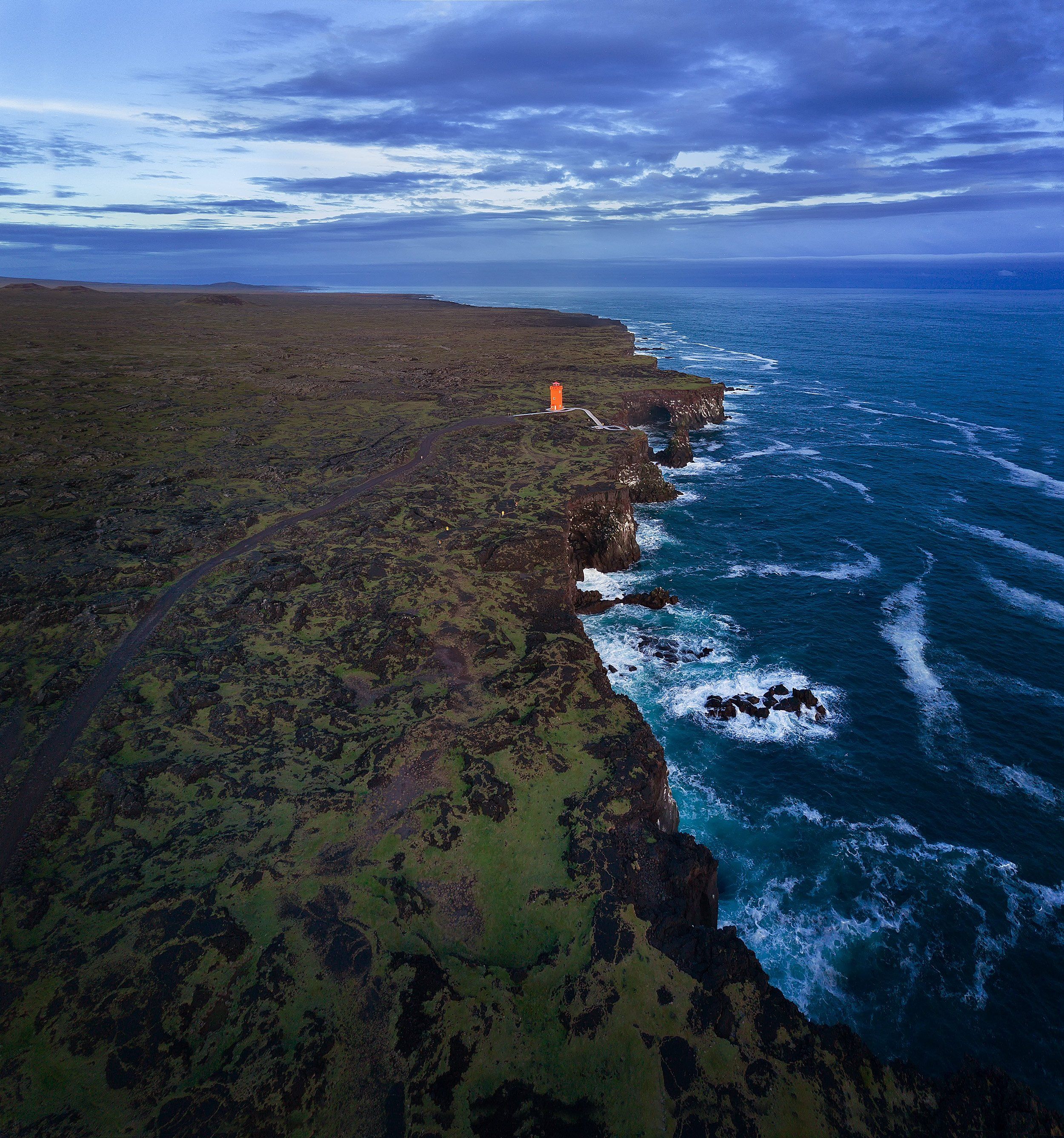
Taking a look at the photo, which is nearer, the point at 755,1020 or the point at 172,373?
the point at 755,1020

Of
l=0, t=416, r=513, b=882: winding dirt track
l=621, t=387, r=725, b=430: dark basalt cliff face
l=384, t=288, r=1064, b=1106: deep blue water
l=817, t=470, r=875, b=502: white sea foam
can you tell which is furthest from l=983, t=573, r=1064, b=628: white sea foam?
l=0, t=416, r=513, b=882: winding dirt track

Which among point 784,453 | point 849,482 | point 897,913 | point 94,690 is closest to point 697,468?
point 784,453

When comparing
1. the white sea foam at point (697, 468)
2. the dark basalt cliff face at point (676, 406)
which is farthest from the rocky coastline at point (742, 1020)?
the dark basalt cliff face at point (676, 406)

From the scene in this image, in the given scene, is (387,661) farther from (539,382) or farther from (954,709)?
(539,382)

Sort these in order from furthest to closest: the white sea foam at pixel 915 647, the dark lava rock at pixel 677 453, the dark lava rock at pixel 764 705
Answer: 1. the dark lava rock at pixel 677 453
2. the white sea foam at pixel 915 647
3. the dark lava rock at pixel 764 705

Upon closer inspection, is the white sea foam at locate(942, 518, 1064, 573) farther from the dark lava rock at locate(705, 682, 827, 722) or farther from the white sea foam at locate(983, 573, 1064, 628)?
the dark lava rock at locate(705, 682, 827, 722)

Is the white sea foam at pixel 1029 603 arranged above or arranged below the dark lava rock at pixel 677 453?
below

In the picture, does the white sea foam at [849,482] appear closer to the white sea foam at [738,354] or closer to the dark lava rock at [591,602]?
the dark lava rock at [591,602]

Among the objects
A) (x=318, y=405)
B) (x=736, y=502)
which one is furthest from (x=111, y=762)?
(x=318, y=405)
